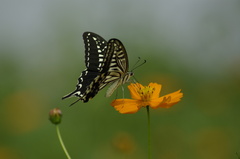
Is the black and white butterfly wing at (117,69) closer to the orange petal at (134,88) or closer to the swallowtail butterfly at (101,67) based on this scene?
the swallowtail butterfly at (101,67)

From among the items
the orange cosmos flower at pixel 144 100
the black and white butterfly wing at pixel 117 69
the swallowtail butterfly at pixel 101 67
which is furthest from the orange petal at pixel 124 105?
the black and white butterfly wing at pixel 117 69

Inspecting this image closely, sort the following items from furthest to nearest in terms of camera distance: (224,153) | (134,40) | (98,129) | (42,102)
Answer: (134,40), (42,102), (98,129), (224,153)

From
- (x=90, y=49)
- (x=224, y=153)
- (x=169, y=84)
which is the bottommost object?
(x=224, y=153)

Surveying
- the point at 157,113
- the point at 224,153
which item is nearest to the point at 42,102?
the point at 157,113

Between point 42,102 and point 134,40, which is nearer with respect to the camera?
point 42,102

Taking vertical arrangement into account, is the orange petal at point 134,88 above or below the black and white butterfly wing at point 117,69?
below

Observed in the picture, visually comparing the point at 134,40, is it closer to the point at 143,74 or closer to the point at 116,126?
the point at 143,74

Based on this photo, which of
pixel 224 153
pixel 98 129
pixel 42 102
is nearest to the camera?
pixel 224 153
